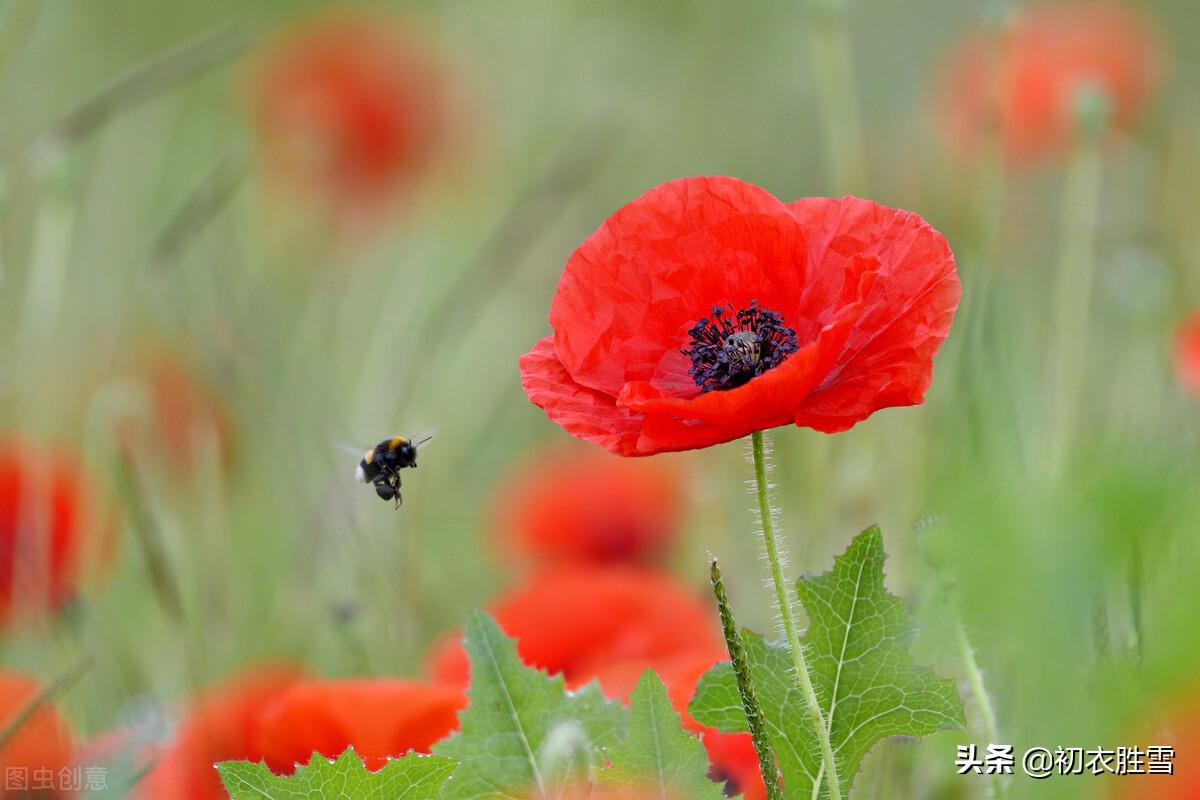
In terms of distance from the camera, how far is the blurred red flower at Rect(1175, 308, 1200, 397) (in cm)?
73

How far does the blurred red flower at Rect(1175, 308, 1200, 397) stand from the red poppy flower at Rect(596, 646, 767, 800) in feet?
1.12

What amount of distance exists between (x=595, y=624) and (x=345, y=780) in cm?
31

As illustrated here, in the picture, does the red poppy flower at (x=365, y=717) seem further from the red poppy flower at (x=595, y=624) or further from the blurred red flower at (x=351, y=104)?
the blurred red flower at (x=351, y=104)

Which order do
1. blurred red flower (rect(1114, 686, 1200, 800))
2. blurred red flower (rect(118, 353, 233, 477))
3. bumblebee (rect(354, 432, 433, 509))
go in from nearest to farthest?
1. blurred red flower (rect(1114, 686, 1200, 800))
2. bumblebee (rect(354, 432, 433, 509))
3. blurred red flower (rect(118, 353, 233, 477))

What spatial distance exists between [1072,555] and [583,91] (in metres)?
1.68

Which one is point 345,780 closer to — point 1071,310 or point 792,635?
point 792,635

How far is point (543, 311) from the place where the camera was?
1.88m

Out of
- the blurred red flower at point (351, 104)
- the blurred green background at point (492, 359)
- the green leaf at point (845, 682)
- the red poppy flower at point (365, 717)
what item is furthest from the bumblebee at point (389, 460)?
the blurred red flower at point (351, 104)

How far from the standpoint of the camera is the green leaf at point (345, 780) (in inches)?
15.0

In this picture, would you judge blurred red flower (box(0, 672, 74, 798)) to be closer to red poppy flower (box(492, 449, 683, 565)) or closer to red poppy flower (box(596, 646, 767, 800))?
red poppy flower (box(596, 646, 767, 800))

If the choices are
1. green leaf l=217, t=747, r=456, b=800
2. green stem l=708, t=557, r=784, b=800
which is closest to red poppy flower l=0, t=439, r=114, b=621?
green leaf l=217, t=747, r=456, b=800

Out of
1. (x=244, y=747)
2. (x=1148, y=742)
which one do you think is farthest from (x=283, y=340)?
(x=1148, y=742)

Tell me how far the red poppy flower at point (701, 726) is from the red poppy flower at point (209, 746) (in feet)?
0.46

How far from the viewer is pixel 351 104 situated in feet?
5.68
